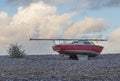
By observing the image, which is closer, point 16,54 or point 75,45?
point 75,45

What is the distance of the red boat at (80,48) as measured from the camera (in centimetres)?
5147

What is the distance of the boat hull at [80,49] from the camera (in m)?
51.5

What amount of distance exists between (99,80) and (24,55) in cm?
3318

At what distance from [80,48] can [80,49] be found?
0.13 m

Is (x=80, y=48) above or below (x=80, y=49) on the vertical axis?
above

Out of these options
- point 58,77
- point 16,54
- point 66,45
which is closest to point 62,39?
point 66,45

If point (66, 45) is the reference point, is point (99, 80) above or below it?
below

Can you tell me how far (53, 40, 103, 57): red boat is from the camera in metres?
51.5

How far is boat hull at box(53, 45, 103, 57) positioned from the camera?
51.5 meters

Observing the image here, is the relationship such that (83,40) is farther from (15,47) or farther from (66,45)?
(15,47)

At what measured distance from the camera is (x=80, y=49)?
5134 cm

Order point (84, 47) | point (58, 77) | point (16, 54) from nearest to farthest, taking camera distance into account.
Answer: point (58, 77)
point (84, 47)
point (16, 54)

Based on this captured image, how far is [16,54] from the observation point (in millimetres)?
55688

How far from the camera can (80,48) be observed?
51406 millimetres
